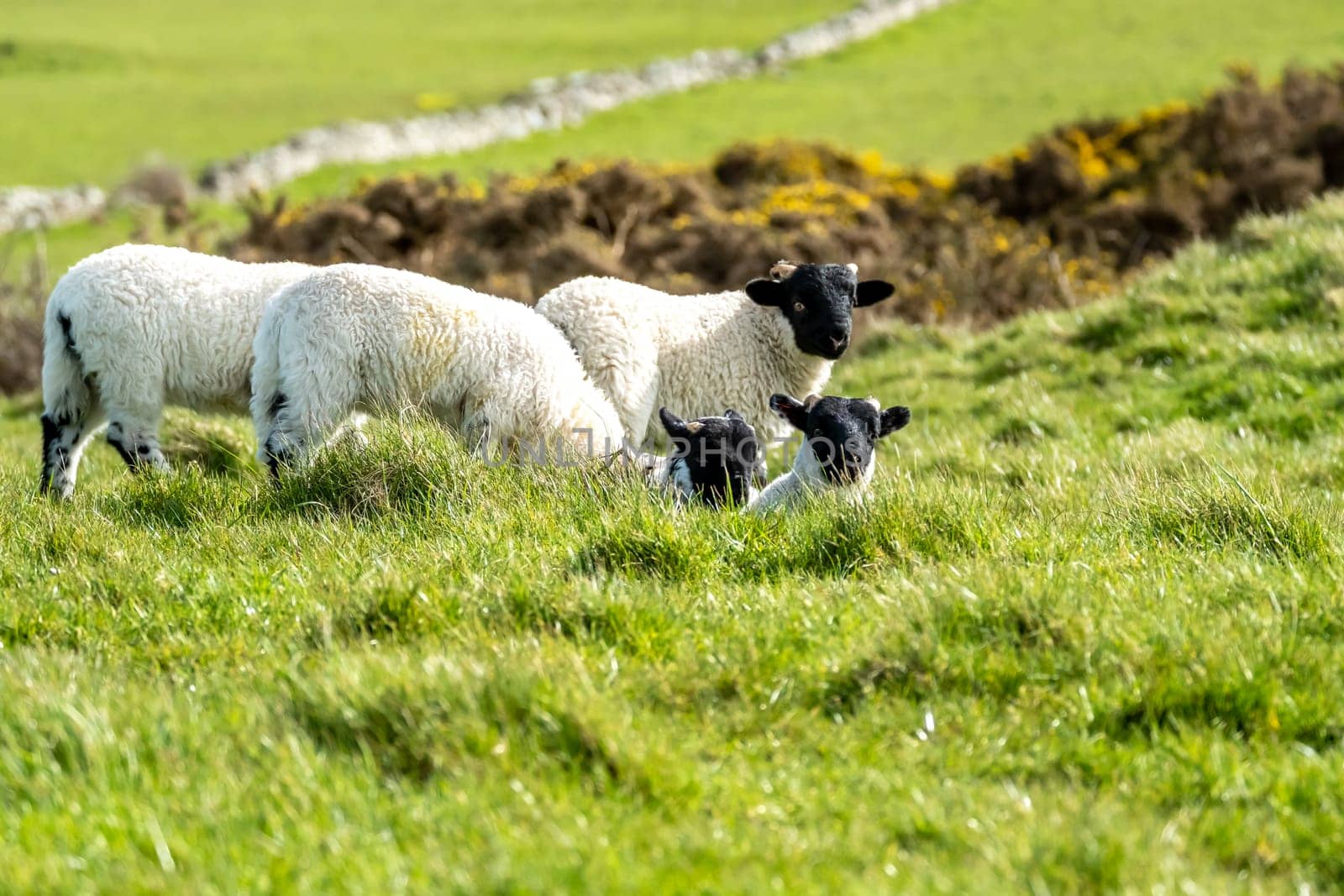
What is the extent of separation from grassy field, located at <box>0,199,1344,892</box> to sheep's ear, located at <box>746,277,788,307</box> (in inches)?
107

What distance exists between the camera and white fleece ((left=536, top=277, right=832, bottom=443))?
312 inches

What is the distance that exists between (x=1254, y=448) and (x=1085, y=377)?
2.43 m

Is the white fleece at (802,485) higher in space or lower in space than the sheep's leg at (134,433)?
lower

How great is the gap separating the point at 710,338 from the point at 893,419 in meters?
1.92

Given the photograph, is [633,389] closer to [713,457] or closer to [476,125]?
[713,457]

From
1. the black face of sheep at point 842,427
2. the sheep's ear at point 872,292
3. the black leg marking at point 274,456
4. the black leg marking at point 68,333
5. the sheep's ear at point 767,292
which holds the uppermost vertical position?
the black leg marking at point 68,333

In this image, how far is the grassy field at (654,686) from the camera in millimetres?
3004

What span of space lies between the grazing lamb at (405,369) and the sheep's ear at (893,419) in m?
1.40

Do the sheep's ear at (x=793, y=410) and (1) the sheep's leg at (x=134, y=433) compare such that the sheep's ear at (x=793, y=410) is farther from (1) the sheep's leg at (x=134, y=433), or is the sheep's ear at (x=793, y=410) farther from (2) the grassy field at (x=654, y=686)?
(1) the sheep's leg at (x=134, y=433)

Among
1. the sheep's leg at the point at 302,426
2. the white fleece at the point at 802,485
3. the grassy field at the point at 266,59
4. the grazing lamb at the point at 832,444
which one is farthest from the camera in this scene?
the grassy field at the point at 266,59

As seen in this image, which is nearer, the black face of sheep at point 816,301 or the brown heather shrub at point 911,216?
A: the black face of sheep at point 816,301

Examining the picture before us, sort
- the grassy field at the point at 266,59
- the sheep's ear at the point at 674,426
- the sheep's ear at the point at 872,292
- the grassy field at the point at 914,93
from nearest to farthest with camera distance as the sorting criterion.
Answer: the sheep's ear at the point at 674,426
the sheep's ear at the point at 872,292
the grassy field at the point at 914,93
the grassy field at the point at 266,59

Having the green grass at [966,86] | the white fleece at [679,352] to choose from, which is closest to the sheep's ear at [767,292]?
the white fleece at [679,352]

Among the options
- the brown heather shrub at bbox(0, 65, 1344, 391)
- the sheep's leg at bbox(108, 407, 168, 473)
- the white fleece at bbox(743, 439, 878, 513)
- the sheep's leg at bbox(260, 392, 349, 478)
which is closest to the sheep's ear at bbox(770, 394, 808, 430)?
the white fleece at bbox(743, 439, 878, 513)
